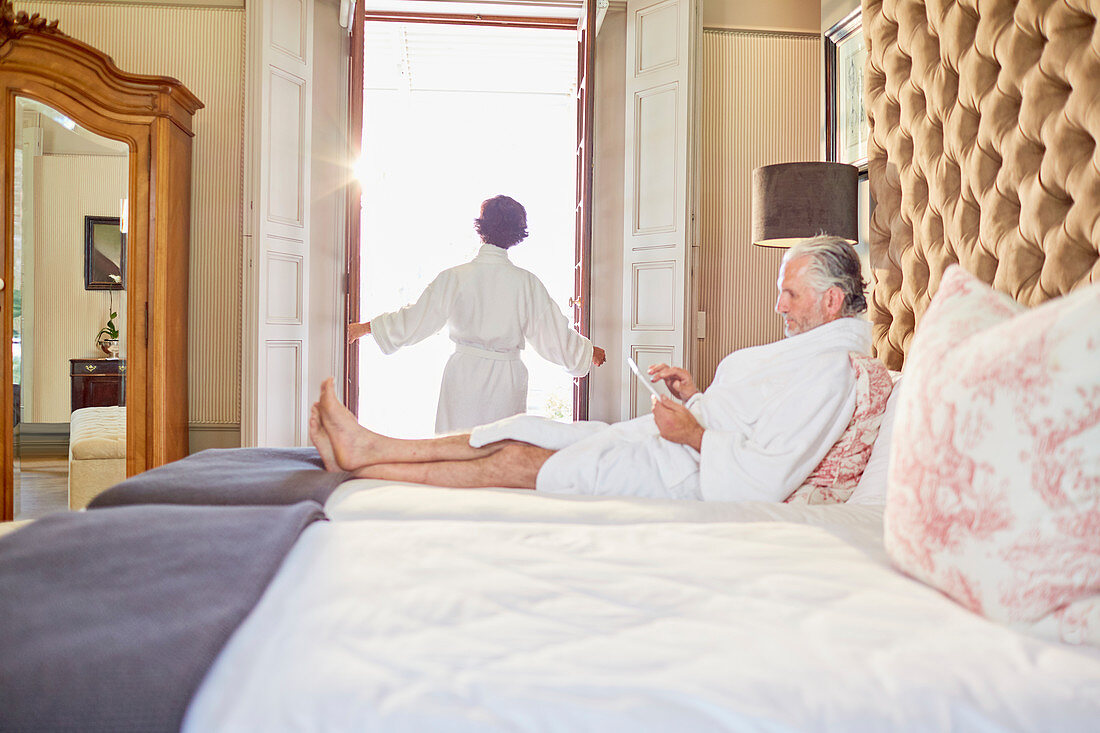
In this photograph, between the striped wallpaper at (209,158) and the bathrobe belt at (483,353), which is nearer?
the bathrobe belt at (483,353)

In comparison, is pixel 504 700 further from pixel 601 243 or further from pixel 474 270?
pixel 601 243

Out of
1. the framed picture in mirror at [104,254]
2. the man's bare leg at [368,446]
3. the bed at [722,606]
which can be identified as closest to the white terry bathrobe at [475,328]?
the framed picture in mirror at [104,254]

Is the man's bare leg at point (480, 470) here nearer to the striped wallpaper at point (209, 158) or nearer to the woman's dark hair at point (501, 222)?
the woman's dark hair at point (501, 222)

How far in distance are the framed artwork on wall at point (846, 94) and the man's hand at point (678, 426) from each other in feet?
6.74

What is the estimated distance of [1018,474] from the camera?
904 mm

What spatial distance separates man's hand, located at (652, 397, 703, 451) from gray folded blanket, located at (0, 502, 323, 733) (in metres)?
0.95

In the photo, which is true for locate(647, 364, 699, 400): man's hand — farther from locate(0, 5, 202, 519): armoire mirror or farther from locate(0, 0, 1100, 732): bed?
locate(0, 5, 202, 519): armoire mirror

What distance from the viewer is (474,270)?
3381 millimetres

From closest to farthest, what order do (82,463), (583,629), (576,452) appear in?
(583,629)
(576,452)
(82,463)

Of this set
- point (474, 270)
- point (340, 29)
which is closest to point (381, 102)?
point (340, 29)

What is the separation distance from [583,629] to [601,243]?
3.93 metres

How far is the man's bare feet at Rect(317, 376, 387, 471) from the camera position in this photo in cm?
194

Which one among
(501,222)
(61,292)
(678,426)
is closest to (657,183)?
(501,222)

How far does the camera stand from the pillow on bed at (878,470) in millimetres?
1816
